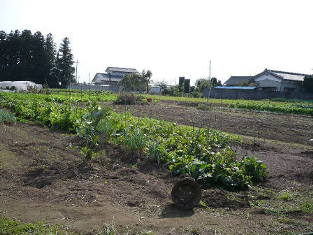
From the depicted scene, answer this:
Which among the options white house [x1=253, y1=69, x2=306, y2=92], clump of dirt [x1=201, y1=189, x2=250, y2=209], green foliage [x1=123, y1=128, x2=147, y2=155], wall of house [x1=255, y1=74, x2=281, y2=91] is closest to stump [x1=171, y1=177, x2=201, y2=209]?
clump of dirt [x1=201, y1=189, x2=250, y2=209]

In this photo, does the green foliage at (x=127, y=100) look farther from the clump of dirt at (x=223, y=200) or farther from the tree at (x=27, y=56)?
the tree at (x=27, y=56)

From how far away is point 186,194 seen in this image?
4.84 meters

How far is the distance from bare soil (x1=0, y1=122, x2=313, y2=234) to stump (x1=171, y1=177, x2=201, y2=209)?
12cm

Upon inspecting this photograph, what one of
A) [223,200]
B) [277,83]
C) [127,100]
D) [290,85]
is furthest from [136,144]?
[290,85]

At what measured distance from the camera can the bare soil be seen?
4.15 metres

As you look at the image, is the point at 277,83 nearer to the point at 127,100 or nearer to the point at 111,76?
the point at 127,100

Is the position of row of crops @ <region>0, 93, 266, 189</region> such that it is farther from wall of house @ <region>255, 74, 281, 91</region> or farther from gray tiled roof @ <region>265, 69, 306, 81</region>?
gray tiled roof @ <region>265, 69, 306, 81</region>

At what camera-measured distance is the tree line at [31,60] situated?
50375mm

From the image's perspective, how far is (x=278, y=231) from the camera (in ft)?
13.4

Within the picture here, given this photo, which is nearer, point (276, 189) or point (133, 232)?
point (133, 232)

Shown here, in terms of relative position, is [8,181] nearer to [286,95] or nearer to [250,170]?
[250,170]

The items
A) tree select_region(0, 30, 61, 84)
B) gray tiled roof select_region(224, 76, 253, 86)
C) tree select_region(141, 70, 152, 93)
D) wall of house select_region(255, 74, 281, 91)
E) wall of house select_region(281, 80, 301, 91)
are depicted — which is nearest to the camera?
wall of house select_region(281, 80, 301, 91)

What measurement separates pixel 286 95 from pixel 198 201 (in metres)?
39.5

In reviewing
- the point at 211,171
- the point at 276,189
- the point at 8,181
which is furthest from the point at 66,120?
the point at 276,189
